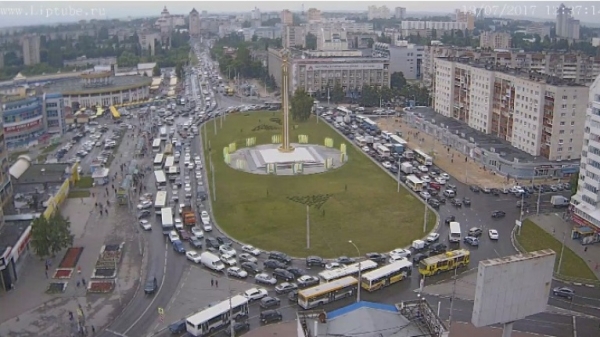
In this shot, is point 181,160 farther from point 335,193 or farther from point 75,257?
point 75,257

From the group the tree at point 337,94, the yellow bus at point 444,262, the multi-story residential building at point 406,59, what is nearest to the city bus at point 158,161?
the yellow bus at point 444,262

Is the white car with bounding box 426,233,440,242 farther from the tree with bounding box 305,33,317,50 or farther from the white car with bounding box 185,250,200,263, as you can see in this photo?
the tree with bounding box 305,33,317,50

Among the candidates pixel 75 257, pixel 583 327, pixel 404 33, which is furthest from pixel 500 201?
pixel 404 33

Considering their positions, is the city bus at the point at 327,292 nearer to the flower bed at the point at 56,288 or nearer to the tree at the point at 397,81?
the flower bed at the point at 56,288

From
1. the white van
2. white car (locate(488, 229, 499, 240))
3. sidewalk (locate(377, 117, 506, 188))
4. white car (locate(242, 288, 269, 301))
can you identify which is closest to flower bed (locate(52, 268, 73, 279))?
white car (locate(242, 288, 269, 301))

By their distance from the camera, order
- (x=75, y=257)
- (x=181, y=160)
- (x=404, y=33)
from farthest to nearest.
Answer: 1. (x=404, y=33)
2. (x=181, y=160)
3. (x=75, y=257)
